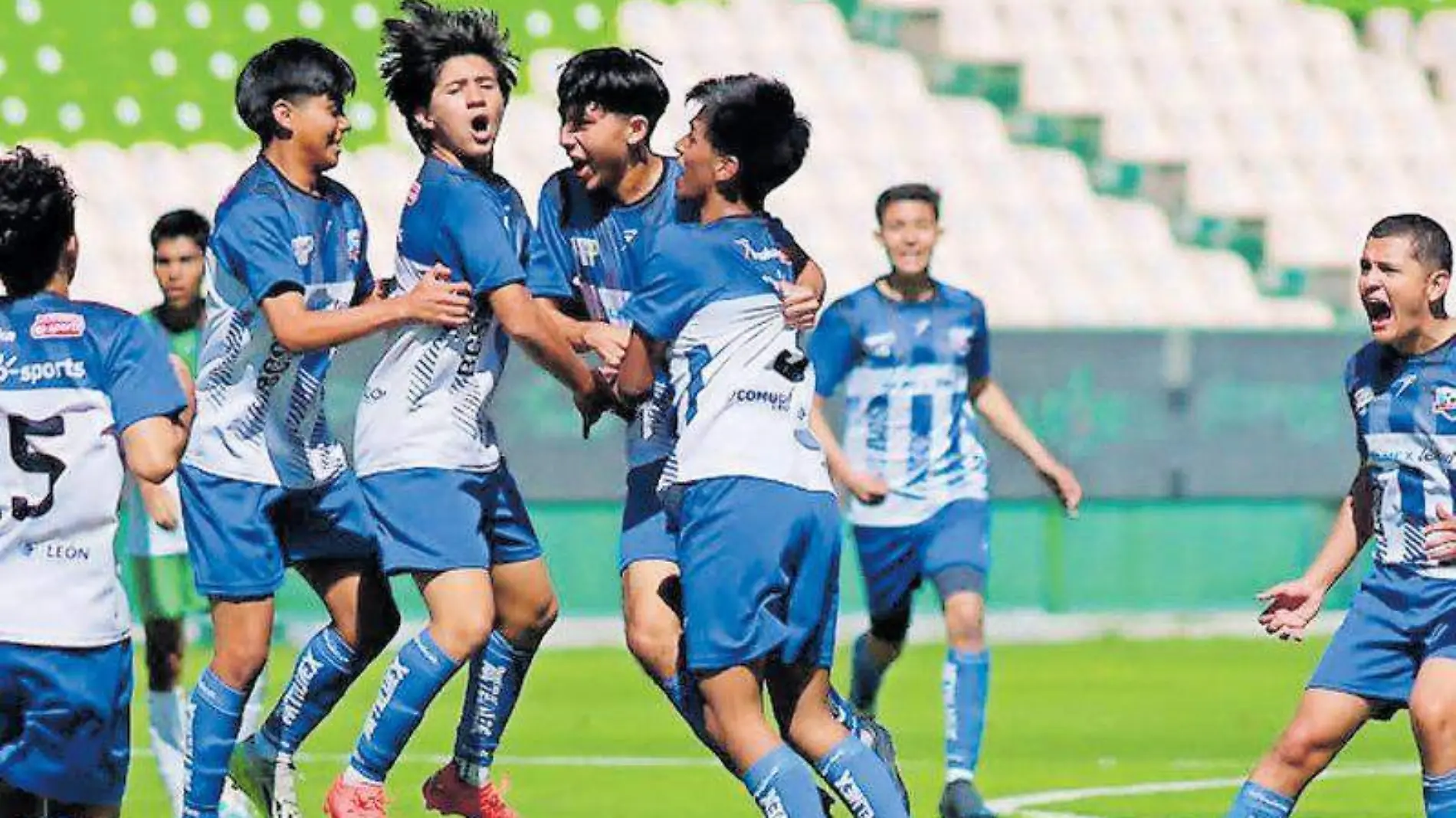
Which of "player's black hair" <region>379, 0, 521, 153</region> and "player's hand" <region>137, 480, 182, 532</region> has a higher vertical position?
"player's black hair" <region>379, 0, 521, 153</region>

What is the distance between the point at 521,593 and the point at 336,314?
3.91 feet

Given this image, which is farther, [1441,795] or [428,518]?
[428,518]

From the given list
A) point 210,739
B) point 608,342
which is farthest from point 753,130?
point 210,739

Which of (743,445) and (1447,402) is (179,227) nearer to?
(743,445)

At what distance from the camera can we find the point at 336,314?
8.17 m

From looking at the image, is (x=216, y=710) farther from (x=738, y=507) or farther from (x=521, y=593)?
(x=738, y=507)

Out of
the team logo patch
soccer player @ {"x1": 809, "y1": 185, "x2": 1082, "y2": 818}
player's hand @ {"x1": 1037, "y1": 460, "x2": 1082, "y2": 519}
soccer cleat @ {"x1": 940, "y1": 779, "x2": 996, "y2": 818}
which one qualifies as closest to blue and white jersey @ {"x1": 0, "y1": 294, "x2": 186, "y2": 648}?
the team logo patch

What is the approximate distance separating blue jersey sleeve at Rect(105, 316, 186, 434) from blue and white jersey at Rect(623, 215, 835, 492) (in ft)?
4.36

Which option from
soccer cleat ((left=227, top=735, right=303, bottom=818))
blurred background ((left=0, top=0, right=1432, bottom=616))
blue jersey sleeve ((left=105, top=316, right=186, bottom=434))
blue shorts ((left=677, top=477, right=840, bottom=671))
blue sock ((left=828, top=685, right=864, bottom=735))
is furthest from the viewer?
blurred background ((left=0, top=0, right=1432, bottom=616))

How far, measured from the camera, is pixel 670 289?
295 inches

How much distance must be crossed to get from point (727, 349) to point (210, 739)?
1994 mm

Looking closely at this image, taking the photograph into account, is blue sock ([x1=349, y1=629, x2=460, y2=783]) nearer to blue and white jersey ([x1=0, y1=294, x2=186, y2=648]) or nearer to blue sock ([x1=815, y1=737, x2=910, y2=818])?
blue sock ([x1=815, y1=737, x2=910, y2=818])

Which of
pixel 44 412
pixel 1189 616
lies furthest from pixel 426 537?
pixel 1189 616

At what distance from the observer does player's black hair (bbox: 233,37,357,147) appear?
845 cm
